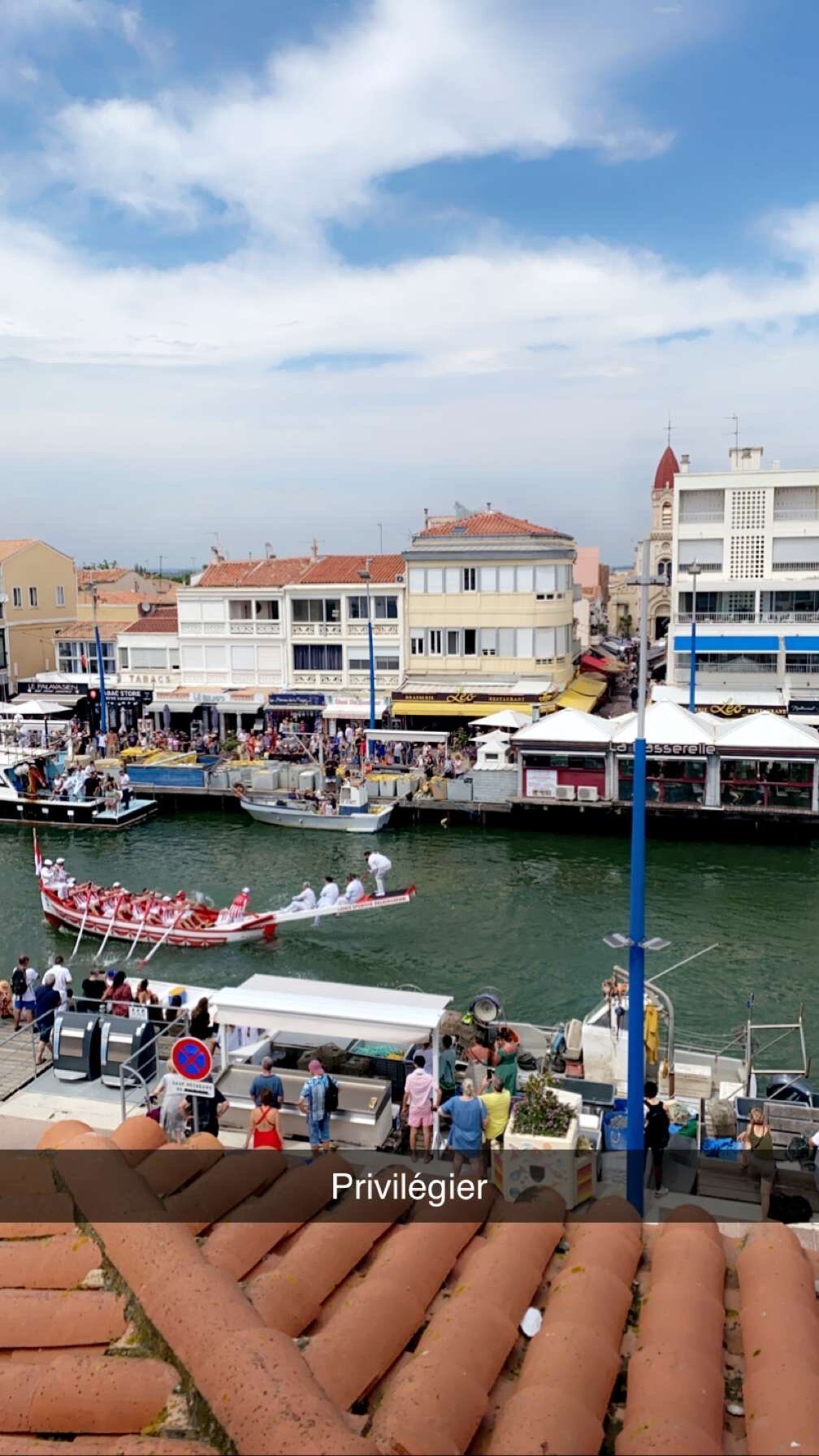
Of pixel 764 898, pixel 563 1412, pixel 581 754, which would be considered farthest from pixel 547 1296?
pixel 581 754

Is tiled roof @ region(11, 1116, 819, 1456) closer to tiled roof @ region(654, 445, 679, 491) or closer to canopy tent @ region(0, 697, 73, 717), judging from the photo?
canopy tent @ region(0, 697, 73, 717)

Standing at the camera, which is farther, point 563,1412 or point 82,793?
point 82,793

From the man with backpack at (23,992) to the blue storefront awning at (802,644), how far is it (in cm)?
3532

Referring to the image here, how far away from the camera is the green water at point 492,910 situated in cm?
2198

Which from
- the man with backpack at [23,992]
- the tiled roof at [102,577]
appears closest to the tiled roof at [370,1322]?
the man with backpack at [23,992]

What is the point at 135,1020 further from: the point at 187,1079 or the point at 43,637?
the point at 43,637

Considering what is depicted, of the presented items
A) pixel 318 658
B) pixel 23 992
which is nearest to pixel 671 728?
pixel 318 658

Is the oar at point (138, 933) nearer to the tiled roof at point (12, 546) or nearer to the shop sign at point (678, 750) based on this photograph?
the shop sign at point (678, 750)

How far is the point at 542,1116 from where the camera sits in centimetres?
996

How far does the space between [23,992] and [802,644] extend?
118ft

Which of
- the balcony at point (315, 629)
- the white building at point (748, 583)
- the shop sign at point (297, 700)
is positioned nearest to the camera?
the white building at point (748, 583)

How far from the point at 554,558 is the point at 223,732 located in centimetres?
1615

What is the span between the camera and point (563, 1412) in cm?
385

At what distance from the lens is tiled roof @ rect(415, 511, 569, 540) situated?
45438 mm
